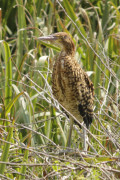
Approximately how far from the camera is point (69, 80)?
3.49 m

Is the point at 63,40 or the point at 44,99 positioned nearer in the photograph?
the point at 44,99

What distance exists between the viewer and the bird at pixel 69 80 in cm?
349

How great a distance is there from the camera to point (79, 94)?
3543mm

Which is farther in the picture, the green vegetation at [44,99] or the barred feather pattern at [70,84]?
the barred feather pattern at [70,84]

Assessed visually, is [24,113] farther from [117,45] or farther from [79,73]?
[117,45]

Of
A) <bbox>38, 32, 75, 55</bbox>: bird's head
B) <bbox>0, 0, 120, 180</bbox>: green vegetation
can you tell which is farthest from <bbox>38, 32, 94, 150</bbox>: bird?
<bbox>0, 0, 120, 180</bbox>: green vegetation

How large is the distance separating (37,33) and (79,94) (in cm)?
125

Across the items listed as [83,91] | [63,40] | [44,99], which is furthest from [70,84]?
[44,99]

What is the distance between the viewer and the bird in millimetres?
3492

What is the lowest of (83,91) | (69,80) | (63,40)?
(83,91)

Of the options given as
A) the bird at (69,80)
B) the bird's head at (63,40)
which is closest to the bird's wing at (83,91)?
the bird at (69,80)

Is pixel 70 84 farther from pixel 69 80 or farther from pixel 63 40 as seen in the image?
pixel 63 40

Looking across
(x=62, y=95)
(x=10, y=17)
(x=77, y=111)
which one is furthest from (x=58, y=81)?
(x=10, y=17)

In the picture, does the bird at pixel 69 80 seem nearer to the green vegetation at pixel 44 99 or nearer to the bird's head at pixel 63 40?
the bird's head at pixel 63 40
